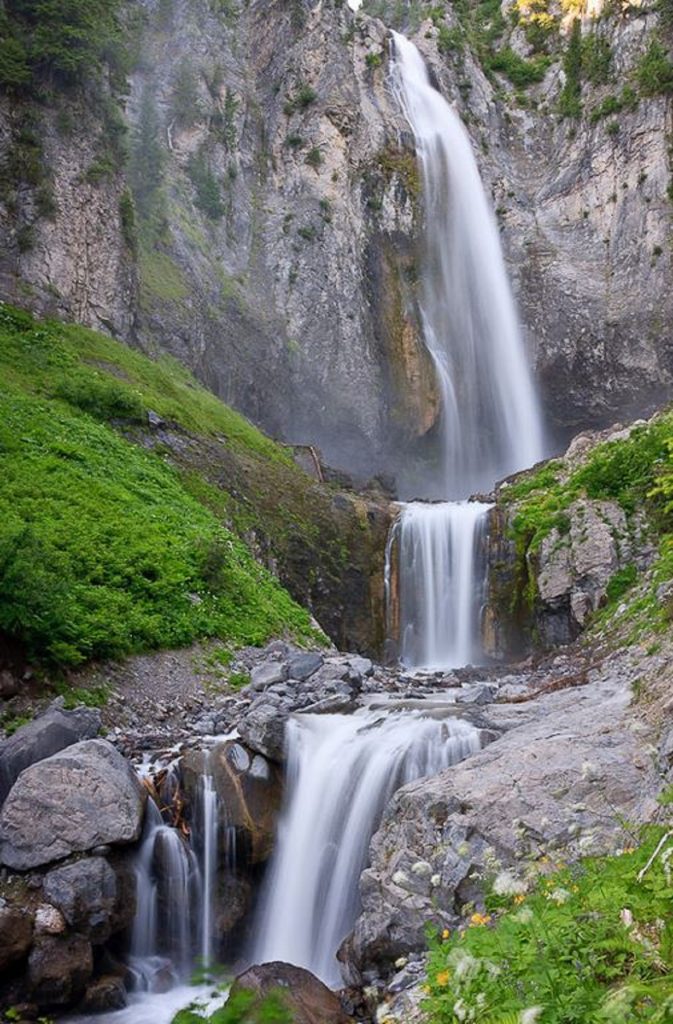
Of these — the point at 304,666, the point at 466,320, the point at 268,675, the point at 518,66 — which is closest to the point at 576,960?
the point at 304,666

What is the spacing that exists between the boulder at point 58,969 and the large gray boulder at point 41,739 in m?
1.60

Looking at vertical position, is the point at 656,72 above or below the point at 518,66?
below

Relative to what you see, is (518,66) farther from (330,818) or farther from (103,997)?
(103,997)

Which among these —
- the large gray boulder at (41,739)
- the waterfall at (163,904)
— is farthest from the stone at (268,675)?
the waterfall at (163,904)

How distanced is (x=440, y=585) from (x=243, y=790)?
1107 cm

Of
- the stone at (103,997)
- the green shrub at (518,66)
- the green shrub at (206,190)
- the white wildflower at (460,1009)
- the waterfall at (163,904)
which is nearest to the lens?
the white wildflower at (460,1009)

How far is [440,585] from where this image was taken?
19.4 meters

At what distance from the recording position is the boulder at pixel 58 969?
23.3ft

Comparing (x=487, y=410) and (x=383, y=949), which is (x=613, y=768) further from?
(x=487, y=410)

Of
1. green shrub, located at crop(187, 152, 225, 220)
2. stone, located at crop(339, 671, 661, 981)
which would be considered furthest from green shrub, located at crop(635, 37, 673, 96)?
stone, located at crop(339, 671, 661, 981)

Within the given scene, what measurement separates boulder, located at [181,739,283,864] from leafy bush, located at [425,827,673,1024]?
212 inches

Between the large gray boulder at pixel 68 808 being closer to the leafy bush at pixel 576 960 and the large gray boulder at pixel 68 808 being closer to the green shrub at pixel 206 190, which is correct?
the leafy bush at pixel 576 960

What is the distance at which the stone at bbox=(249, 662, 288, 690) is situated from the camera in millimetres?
12039

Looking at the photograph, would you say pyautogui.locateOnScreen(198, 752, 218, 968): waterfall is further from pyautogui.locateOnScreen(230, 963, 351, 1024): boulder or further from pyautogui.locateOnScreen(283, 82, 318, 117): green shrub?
pyautogui.locateOnScreen(283, 82, 318, 117): green shrub
